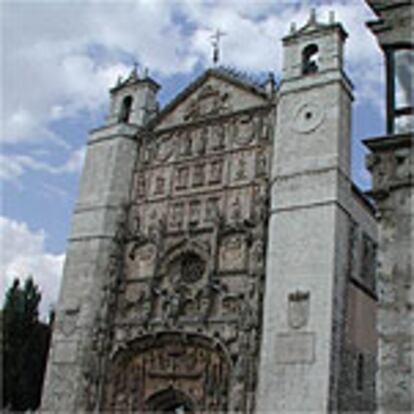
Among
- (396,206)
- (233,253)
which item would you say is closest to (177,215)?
(233,253)

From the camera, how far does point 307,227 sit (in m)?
16.7

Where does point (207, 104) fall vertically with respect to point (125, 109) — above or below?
below

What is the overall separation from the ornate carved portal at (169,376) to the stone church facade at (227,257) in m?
0.04

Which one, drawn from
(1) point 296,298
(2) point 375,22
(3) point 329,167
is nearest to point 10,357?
(1) point 296,298

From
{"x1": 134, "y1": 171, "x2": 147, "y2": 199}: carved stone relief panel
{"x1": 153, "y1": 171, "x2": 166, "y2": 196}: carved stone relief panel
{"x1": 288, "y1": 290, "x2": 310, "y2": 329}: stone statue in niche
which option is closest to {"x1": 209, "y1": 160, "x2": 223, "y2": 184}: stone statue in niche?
{"x1": 153, "y1": 171, "x2": 166, "y2": 196}: carved stone relief panel

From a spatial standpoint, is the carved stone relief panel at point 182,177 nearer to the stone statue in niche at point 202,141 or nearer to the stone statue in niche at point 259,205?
the stone statue in niche at point 202,141

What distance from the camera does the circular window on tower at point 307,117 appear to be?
1805cm

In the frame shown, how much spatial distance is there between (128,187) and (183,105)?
355 centimetres

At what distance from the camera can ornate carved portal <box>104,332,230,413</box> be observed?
17141mm

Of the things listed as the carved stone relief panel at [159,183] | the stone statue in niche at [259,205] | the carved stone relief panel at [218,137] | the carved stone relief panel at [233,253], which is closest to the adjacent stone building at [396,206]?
the stone statue in niche at [259,205]

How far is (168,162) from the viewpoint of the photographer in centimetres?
2150

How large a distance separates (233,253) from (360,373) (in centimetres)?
487

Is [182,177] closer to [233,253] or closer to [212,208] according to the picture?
[212,208]

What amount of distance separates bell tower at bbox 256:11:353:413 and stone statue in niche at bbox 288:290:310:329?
3 centimetres
